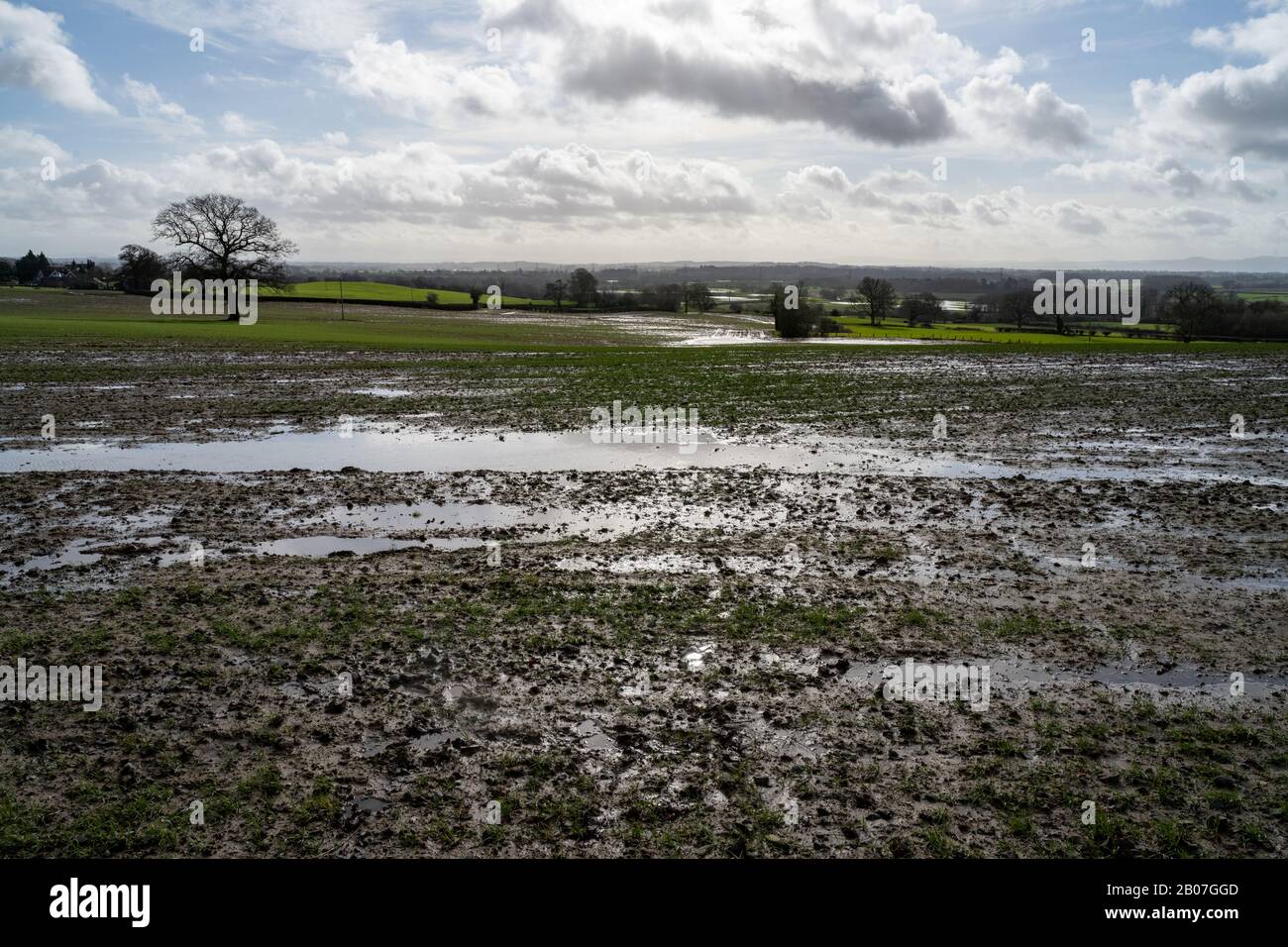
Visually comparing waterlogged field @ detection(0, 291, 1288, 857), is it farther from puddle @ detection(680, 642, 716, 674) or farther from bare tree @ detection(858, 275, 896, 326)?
bare tree @ detection(858, 275, 896, 326)

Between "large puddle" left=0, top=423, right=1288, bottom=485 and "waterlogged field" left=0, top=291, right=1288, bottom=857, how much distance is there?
0.54ft

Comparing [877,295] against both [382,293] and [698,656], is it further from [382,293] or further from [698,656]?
[698,656]

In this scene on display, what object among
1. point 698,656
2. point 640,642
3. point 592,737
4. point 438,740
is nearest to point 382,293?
point 640,642

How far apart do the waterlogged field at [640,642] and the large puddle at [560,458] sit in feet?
0.54

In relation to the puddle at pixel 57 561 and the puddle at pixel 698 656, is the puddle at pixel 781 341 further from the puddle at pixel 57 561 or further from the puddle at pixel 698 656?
the puddle at pixel 698 656

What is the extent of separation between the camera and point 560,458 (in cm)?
2016

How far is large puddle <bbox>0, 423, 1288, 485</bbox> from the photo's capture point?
18719 mm

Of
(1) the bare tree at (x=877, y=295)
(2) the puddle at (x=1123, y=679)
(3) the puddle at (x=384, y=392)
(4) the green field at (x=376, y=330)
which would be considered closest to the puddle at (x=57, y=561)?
(2) the puddle at (x=1123, y=679)

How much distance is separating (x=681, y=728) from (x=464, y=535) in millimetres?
6882

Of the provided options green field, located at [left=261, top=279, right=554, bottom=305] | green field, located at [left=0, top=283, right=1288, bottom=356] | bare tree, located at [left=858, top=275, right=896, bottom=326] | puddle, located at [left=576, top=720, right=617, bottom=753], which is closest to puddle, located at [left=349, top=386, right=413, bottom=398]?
green field, located at [left=0, top=283, right=1288, bottom=356]

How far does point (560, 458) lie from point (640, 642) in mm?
11270

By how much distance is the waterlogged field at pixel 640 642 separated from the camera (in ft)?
20.0

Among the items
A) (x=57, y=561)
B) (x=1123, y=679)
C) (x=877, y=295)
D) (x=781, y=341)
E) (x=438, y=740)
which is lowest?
(x=438, y=740)

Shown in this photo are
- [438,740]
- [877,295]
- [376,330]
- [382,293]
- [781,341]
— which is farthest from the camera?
[382,293]
